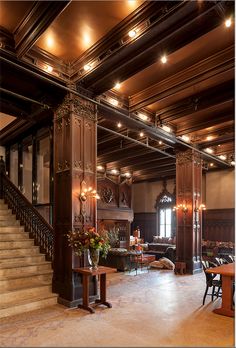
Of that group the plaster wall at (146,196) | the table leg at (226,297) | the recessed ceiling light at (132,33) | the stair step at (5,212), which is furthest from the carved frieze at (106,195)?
the recessed ceiling light at (132,33)

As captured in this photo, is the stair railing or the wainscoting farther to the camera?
the wainscoting

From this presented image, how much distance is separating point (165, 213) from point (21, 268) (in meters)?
12.1

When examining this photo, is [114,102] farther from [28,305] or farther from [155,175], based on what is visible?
[155,175]

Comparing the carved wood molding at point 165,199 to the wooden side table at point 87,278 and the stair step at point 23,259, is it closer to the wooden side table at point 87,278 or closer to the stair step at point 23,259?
the stair step at point 23,259

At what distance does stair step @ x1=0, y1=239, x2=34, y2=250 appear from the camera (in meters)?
6.66

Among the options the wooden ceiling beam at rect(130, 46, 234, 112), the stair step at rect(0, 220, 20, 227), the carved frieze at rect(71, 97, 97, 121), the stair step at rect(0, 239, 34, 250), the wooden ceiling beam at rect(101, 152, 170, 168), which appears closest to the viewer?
the wooden ceiling beam at rect(130, 46, 234, 112)

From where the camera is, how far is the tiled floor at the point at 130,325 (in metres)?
3.97

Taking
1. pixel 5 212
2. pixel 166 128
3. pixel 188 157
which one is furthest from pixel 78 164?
pixel 188 157

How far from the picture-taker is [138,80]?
636cm

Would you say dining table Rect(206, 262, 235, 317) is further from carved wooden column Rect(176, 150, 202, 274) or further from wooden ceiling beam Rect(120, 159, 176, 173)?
wooden ceiling beam Rect(120, 159, 176, 173)

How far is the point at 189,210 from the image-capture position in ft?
32.4

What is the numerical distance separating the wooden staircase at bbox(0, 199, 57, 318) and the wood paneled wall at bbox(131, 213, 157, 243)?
11.1 meters

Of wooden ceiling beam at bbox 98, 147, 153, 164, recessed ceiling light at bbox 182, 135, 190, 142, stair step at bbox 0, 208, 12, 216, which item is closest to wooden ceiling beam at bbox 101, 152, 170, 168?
wooden ceiling beam at bbox 98, 147, 153, 164

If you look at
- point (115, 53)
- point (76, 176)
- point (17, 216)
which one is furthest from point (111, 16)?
point (17, 216)
